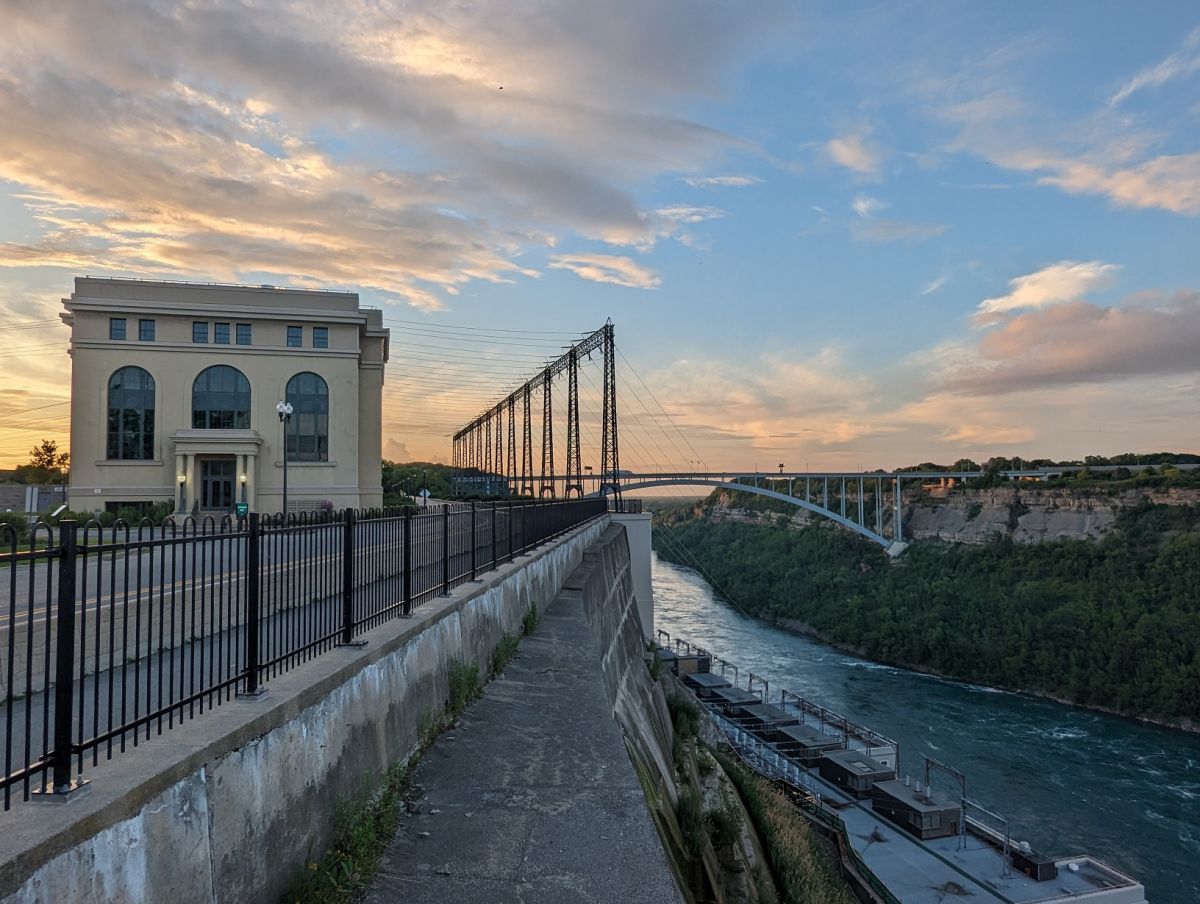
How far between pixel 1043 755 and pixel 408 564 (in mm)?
45034

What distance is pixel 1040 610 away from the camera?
6544cm

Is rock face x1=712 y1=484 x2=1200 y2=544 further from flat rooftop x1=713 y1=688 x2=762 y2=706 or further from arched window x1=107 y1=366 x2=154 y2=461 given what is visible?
arched window x1=107 y1=366 x2=154 y2=461

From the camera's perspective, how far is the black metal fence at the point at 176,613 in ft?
10.1

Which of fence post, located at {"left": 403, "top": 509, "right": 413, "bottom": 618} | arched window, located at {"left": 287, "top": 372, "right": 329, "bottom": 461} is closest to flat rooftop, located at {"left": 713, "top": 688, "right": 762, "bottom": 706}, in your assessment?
arched window, located at {"left": 287, "top": 372, "right": 329, "bottom": 461}

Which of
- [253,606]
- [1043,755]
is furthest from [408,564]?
[1043,755]

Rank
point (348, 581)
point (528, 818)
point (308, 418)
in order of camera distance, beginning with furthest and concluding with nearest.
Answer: point (308, 418) < point (348, 581) < point (528, 818)

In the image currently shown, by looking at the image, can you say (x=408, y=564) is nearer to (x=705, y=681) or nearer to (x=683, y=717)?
(x=683, y=717)

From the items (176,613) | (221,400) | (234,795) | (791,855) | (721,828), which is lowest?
(791,855)

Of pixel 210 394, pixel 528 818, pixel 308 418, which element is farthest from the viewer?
pixel 308 418

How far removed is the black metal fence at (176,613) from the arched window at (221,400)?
121 ft

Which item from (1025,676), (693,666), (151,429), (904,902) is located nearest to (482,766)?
(904,902)

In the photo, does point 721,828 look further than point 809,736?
No

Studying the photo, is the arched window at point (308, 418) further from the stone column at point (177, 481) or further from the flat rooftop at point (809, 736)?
the flat rooftop at point (809, 736)

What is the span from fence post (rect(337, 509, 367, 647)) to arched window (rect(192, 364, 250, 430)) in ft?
Answer: 132
